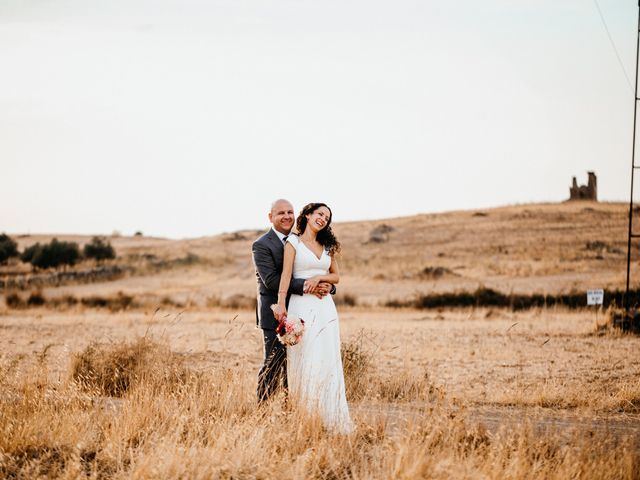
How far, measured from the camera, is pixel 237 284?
153 feet

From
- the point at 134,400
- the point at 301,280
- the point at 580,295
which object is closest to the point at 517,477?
the point at 301,280

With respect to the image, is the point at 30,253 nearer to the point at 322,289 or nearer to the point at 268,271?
the point at 268,271

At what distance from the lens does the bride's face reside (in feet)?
23.9

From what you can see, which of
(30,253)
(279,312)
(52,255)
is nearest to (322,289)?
(279,312)

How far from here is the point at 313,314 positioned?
7242 mm

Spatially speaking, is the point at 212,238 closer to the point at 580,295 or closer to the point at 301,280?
the point at 580,295

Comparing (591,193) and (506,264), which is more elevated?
(591,193)

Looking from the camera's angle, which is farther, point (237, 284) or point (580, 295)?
point (237, 284)

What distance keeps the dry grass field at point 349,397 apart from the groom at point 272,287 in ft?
1.18

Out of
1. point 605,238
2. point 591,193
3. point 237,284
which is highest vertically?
point 591,193

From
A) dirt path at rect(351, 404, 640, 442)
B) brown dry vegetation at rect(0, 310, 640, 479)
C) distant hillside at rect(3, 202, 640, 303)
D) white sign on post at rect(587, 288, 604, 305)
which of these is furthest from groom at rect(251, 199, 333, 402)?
distant hillside at rect(3, 202, 640, 303)

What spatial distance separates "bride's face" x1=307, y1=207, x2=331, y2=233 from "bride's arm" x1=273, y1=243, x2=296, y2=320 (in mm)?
331

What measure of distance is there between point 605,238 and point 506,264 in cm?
1317

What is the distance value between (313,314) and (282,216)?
119cm
